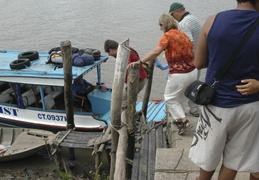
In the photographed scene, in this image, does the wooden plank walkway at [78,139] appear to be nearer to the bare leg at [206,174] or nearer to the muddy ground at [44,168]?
the muddy ground at [44,168]

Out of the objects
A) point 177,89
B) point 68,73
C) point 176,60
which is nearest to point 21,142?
point 68,73

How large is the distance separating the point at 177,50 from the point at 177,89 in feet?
1.99

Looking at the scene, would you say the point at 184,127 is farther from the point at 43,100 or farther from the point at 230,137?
the point at 43,100

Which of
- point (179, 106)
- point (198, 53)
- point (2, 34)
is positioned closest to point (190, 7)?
point (2, 34)

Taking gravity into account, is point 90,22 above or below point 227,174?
below

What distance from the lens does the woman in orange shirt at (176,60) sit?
3.72 m

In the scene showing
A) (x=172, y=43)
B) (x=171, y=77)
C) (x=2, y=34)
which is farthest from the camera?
(x=2, y=34)

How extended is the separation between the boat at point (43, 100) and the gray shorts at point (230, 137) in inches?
187

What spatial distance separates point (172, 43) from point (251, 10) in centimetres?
183

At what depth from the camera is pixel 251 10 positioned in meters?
1.95

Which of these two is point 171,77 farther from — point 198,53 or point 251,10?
point 251,10

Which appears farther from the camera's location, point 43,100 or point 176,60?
point 43,100

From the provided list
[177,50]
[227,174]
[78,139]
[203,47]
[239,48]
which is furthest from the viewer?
[78,139]

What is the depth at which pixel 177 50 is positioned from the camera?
150 inches
